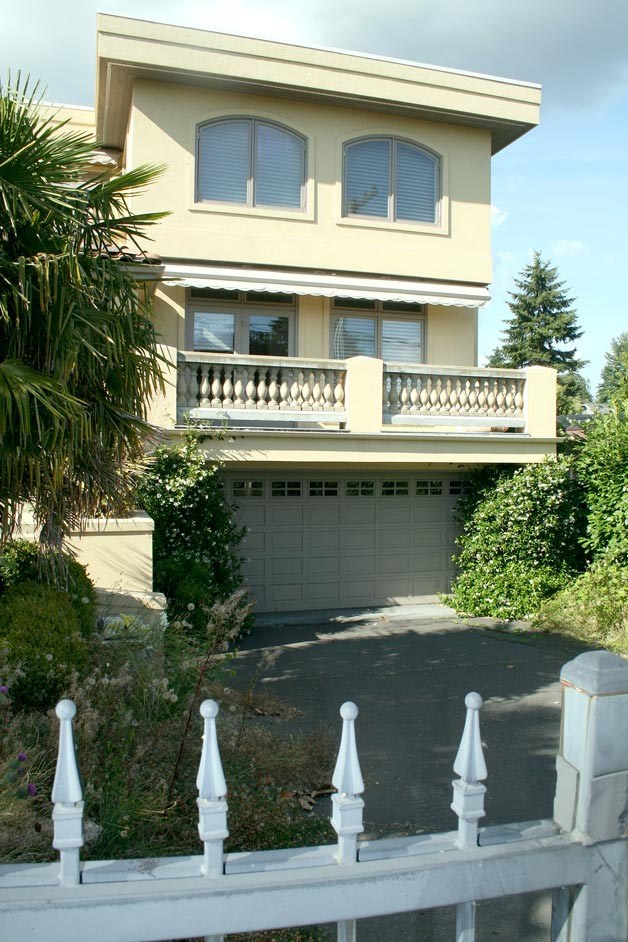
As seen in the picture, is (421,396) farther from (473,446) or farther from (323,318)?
(323,318)

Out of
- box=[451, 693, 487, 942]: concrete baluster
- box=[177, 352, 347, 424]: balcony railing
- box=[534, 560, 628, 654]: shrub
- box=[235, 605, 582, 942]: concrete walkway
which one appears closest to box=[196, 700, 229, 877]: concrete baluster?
box=[451, 693, 487, 942]: concrete baluster

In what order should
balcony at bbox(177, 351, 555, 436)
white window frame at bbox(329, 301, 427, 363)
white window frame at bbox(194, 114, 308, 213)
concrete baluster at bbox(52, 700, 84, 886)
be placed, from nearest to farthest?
concrete baluster at bbox(52, 700, 84, 886), balcony at bbox(177, 351, 555, 436), white window frame at bbox(194, 114, 308, 213), white window frame at bbox(329, 301, 427, 363)

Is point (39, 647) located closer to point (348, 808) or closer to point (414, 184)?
point (348, 808)

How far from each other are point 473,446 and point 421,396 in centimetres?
128

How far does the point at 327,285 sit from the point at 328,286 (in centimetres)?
2

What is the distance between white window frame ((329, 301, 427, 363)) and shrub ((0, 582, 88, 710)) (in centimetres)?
900

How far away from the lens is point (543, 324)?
37469 millimetres

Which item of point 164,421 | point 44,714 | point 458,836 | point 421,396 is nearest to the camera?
point 458,836

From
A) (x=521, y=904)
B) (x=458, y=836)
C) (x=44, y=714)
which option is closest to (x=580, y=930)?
(x=458, y=836)

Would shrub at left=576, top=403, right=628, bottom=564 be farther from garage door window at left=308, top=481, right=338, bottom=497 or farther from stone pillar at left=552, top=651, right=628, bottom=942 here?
stone pillar at left=552, top=651, right=628, bottom=942

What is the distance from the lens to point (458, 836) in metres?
2.97

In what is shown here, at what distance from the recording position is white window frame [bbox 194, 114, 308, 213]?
44.0 feet

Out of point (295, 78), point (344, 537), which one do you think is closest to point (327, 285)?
point (295, 78)

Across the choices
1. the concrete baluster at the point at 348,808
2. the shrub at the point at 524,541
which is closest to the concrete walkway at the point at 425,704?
the shrub at the point at 524,541
